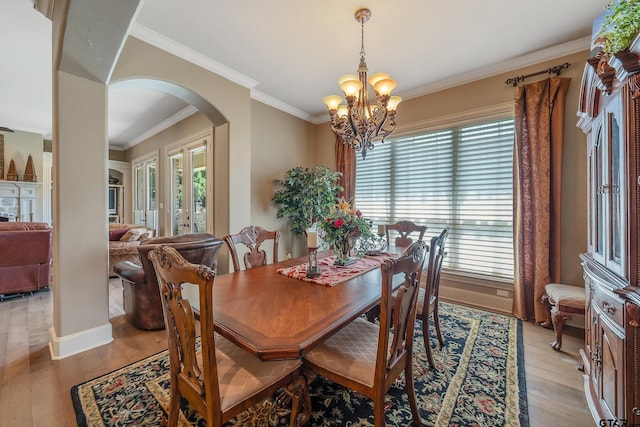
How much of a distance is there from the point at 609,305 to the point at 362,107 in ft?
6.74

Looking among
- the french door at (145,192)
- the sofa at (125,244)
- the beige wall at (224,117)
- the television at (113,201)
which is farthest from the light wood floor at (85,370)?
the television at (113,201)

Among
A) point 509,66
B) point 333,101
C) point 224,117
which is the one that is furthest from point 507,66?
point 224,117

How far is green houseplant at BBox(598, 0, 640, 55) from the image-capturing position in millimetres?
1121

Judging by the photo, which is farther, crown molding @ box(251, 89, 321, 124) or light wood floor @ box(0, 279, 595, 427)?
crown molding @ box(251, 89, 321, 124)

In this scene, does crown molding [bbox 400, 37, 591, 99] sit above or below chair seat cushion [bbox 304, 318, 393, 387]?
above

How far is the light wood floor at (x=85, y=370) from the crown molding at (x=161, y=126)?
11.0 feet

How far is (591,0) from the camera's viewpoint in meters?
2.11

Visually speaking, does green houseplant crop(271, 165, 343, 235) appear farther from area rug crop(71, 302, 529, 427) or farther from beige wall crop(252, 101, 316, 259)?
area rug crop(71, 302, 529, 427)

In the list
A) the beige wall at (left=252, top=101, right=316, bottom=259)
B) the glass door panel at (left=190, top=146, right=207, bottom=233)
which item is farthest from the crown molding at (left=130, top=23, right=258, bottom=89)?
the glass door panel at (left=190, top=146, right=207, bottom=233)

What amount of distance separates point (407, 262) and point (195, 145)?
14.4ft

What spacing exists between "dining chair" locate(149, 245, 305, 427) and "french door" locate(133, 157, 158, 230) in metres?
5.61

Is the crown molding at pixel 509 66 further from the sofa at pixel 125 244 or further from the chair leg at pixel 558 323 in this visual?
the sofa at pixel 125 244

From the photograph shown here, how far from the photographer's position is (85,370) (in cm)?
198

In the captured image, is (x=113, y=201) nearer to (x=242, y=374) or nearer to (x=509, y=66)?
(x=242, y=374)
